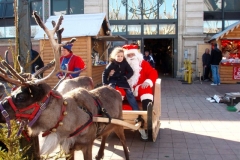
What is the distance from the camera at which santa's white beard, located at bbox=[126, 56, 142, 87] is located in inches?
247

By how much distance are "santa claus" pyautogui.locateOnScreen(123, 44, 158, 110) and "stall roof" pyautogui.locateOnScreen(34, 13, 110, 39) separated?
17.9 feet

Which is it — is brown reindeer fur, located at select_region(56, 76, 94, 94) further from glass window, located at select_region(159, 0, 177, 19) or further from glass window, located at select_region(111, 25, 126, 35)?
A: glass window, located at select_region(159, 0, 177, 19)

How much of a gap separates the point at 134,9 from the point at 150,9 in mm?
988

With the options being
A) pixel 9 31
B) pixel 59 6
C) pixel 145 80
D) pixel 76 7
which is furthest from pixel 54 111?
pixel 9 31

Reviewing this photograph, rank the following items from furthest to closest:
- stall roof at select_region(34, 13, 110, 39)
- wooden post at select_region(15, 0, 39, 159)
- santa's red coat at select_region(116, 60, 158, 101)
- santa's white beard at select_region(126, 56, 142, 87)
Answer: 1. stall roof at select_region(34, 13, 110, 39)
2. santa's white beard at select_region(126, 56, 142, 87)
3. santa's red coat at select_region(116, 60, 158, 101)
4. wooden post at select_region(15, 0, 39, 159)

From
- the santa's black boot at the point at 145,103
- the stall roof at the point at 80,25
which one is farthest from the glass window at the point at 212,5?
the santa's black boot at the point at 145,103

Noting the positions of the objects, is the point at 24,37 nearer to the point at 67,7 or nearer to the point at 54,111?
the point at 54,111

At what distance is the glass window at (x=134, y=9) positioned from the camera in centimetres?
1873

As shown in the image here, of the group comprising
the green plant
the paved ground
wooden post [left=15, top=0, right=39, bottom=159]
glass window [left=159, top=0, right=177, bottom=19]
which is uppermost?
glass window [left=159, top=0, right=177, bottom=19]

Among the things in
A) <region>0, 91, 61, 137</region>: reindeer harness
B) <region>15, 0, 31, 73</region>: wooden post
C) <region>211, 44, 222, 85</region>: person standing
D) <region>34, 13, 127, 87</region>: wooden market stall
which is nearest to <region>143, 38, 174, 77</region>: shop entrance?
<region>211, 44, 222, 85</region>: person standing

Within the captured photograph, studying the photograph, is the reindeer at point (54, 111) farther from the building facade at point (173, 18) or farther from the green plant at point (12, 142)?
the building facade at point (173, 18)

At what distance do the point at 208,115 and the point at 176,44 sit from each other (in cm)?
1089

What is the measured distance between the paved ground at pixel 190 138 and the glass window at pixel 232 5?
11.4 meters

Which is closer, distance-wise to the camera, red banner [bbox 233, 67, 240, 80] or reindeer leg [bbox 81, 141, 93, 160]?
reindeer leg [bbox 81, 141, 93, 160]
